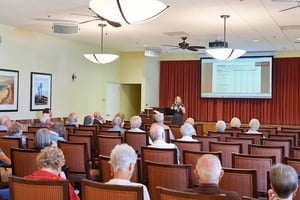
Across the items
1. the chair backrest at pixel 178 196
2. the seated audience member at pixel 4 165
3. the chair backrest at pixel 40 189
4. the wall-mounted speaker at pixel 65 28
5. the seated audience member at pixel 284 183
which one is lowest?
the seated audience member at pixel 4 165

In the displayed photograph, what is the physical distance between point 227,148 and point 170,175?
1764 mm

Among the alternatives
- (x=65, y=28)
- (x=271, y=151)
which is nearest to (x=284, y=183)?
(x=271, y=151)

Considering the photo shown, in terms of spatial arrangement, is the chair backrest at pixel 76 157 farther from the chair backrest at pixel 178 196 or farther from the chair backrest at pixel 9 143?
the chair backrest at pixel 178 196

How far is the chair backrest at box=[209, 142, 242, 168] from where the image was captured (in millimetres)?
4957

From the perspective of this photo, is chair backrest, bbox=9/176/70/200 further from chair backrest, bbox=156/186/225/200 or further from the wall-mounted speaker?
the wall-mounted speaker

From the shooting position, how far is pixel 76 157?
187 inches

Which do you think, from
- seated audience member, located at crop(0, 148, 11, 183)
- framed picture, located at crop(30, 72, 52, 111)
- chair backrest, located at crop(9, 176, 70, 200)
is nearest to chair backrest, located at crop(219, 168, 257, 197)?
chair backrest, located at crop(9, 176, 70, 200)

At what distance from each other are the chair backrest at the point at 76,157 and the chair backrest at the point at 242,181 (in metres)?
1.97

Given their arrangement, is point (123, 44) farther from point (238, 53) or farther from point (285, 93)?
point (285, 93)

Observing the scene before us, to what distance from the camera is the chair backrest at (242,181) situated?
324 centimetres

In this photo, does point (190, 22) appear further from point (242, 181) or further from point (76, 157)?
point (242, 181)

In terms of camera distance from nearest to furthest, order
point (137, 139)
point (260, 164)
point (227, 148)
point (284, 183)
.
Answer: point (284, 183) → point (260, 164) → point (227, 148) → point (137, 139)

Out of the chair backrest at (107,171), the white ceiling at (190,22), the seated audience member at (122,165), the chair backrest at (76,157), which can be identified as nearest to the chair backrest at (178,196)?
the seated audience member at (122,165)

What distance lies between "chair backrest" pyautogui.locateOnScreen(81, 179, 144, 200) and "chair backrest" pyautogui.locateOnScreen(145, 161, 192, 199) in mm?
1086
